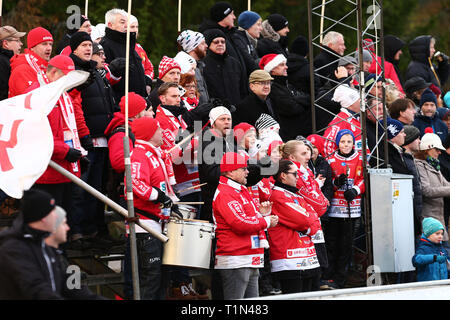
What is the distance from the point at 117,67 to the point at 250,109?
5.96 feet

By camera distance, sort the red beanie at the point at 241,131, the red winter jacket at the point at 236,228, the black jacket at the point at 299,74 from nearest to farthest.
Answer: the red winter jacket at the point at 236,228
the red beanie at the point at 241,131
the black jacket at the point at 299,74

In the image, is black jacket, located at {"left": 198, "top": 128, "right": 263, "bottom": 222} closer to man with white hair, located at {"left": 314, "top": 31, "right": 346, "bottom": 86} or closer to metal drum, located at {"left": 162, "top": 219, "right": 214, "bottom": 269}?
metal drum, located at {"left": 162, "top": 219, "right": 214, "bottom": 269}

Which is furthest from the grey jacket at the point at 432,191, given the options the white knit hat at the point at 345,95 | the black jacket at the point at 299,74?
the black jacket at the point at 299,74

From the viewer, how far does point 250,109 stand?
10828 millimetres

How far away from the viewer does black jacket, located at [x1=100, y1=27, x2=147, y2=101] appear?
10.1 m

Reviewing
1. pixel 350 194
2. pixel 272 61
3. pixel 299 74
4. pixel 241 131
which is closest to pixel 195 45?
pixel 272 61

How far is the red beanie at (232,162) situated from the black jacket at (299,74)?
399 centimetres

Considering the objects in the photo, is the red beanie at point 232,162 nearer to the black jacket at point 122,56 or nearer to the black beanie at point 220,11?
the black jacket at point 122,56

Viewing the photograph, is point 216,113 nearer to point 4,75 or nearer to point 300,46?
point 4,75

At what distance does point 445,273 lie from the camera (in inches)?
402

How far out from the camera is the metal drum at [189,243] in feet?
26.7
